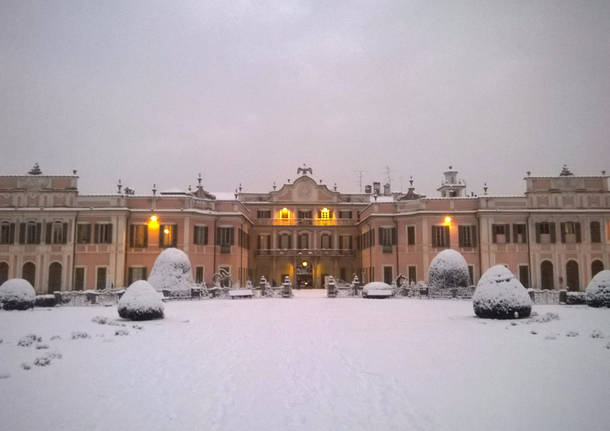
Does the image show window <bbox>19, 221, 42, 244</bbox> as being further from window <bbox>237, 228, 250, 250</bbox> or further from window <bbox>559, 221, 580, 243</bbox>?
window <bbox>559, 221, 580, 243</bbox>

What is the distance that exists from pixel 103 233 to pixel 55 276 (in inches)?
184

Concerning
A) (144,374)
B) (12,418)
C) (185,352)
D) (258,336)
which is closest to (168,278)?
(258,336)

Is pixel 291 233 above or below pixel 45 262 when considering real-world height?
above

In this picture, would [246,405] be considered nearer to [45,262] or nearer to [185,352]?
[185,352]

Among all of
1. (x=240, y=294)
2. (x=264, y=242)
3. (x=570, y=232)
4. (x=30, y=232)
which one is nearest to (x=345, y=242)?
(x=264, y=242)

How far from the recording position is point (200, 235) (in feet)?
121

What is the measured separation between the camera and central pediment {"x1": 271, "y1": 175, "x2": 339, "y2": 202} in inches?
1946

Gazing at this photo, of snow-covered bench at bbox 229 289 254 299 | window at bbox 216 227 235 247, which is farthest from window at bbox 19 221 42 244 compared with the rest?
snow-covered bench at bbox 229 289 254 299

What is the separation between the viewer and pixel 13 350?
11.1 m

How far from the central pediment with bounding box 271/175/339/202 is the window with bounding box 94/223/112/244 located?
18167 mm

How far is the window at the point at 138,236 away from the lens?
3584 centimetres

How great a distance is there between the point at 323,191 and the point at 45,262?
26.5 m

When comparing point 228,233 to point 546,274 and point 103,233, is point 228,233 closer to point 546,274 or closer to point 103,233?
point 103,233

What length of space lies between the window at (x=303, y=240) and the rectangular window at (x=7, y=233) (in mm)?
25152
